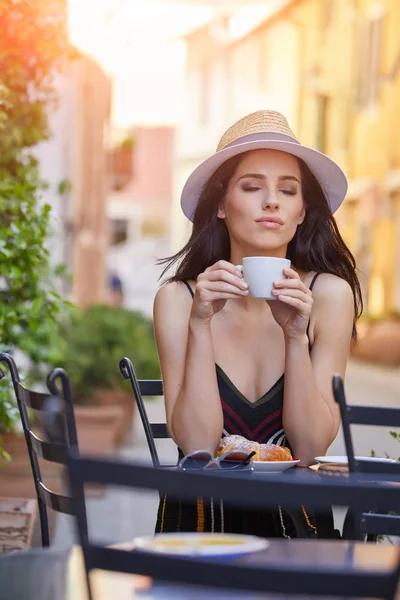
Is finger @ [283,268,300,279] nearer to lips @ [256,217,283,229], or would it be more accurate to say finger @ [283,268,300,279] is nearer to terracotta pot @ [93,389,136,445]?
lips @ [256,217,283,229]

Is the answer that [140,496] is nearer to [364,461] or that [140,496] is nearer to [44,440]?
[44,440]

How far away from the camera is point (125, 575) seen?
1643 mm

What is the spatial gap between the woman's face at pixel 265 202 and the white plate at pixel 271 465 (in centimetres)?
64

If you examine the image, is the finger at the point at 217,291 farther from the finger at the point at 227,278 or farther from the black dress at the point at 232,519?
the black dress at the point at 232,519

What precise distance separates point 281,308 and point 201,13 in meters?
13.8

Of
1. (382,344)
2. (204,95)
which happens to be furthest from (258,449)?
(204,95)

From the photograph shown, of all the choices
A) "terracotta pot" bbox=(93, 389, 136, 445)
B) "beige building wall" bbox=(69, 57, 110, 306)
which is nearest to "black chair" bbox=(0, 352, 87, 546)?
"terracotta pot" bbox=(93, 389, 136, 445)

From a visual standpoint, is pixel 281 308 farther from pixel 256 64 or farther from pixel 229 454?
pixel 256 64

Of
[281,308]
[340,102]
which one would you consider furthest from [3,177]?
[340,102]

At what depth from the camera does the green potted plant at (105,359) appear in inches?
337

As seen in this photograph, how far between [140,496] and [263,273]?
4.63 meters

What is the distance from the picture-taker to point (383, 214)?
24.5 meters

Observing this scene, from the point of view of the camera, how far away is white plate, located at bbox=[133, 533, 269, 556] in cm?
165

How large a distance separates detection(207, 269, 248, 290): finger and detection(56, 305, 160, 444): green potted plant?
4953 millimetres
